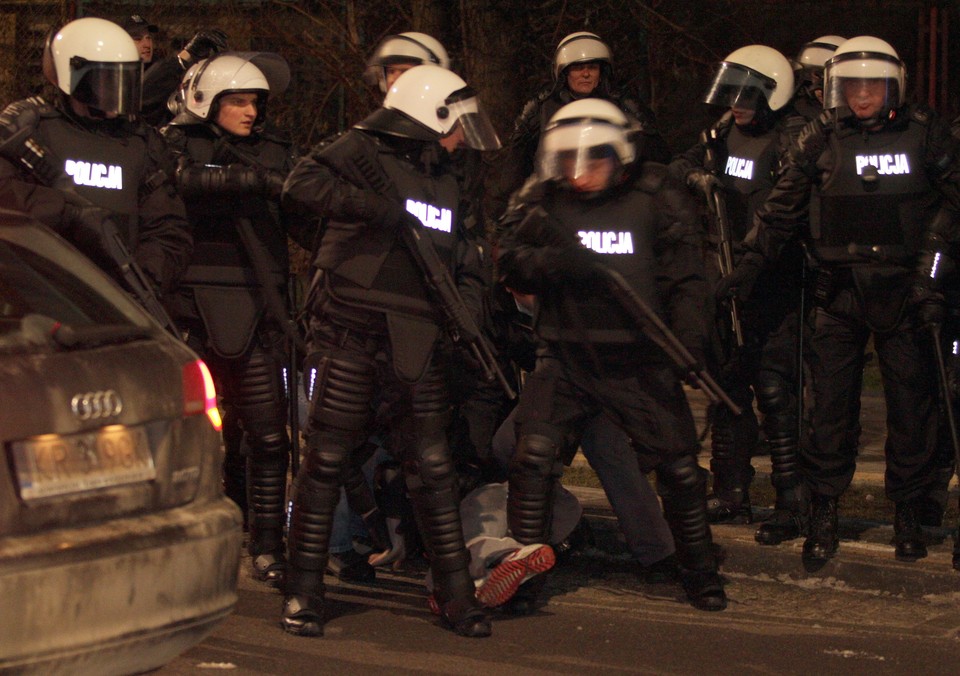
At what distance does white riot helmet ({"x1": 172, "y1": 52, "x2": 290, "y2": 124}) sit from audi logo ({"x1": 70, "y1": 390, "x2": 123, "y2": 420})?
2.75 m

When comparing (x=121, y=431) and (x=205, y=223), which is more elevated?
(x=205, y=223)

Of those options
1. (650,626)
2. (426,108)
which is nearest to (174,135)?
(426,108)

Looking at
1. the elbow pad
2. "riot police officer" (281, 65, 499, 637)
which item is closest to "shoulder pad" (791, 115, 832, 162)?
"riot police officer" (281, 65, 499, 637)

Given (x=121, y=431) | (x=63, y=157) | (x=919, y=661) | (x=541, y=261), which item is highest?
(x=63, y=157)

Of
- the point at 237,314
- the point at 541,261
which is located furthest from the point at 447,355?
the point at 237,314

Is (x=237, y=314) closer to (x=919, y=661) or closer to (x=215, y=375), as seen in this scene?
(x=215, y=375)

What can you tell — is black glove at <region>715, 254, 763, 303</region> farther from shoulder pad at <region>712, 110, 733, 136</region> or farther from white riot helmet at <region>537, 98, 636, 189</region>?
white riot helmet at <region>537, 98, 636, 189</region>

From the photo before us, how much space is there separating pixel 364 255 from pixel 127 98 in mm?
1420

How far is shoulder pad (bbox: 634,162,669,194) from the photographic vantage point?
6.54 meters

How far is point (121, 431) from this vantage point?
4535 millimetres

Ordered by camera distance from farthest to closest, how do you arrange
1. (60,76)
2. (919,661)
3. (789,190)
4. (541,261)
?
(789,190)
(60,76)
(541,261)
(919,661)

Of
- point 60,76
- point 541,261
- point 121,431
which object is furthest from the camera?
point 60,76

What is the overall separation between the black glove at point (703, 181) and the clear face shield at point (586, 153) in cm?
152

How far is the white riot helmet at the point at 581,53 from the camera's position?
8.98 metres
